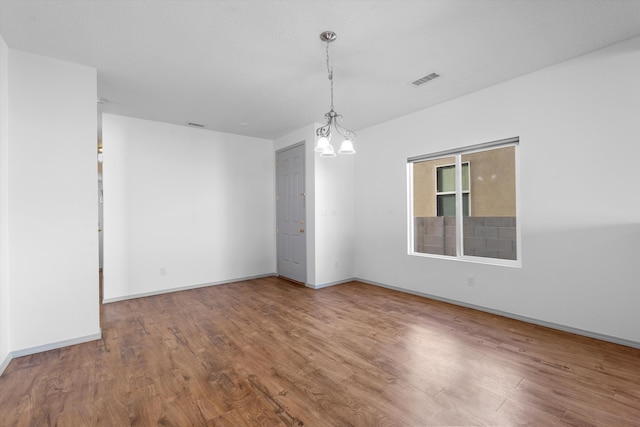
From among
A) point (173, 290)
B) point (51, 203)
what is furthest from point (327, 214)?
point (51, 203)

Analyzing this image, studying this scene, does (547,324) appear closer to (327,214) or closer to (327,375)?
(327,375)

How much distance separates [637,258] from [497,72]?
7.25ft

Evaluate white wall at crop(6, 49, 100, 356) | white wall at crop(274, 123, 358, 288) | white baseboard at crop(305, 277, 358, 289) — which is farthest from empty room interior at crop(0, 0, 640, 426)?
white wall at crop(274, 123, 358, 288)

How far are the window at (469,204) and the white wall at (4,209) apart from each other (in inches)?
181

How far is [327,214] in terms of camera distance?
500 cm

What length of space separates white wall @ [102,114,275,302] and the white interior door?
0.27 meters

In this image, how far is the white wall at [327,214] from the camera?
484 centimetres

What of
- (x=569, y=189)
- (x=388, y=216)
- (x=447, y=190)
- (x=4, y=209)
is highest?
(x=447, y=190)

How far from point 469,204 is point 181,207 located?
472cm

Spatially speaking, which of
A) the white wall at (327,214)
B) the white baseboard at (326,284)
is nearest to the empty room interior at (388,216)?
the white baseboard at (326,284)

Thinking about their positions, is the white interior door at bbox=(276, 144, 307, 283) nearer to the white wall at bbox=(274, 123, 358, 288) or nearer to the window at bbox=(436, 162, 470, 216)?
the white wall at bbox=(274, 123, 358, 288)

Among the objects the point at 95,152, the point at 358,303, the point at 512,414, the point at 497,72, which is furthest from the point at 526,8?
the point at 95,152

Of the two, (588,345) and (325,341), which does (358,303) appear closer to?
(325,341)

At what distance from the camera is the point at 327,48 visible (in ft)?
8.66
